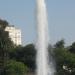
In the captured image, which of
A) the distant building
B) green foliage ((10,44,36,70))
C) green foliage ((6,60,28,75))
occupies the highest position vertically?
the distant building

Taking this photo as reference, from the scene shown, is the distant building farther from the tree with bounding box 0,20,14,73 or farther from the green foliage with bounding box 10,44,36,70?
the green foliage with bounding box 10,44,36,70

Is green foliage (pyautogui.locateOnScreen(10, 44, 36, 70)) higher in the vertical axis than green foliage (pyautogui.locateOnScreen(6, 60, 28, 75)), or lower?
higher

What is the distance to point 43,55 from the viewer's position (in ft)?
91.6

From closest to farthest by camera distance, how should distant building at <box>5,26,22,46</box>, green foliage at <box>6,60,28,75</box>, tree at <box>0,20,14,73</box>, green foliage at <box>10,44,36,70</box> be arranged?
green foliage at <box>6,60,28,75</box> < green foliage at <box>10,44,36,70</box> < tree at <box>0,20,14,73</box> < distant building at <box>5,26,22,46</box>

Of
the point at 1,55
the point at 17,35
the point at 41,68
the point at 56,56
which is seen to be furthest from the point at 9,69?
the point at 17,35

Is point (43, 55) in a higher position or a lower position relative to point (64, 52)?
lower

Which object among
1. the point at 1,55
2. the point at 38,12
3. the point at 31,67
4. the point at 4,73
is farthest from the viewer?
the point at 1,55

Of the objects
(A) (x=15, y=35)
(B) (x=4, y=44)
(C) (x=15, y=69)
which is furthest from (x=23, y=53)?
(A) (x=15, y=35)

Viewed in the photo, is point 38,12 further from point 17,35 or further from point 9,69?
point 17,35

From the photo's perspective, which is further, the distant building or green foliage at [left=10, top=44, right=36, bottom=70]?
the distant building

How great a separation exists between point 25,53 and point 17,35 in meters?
48.3

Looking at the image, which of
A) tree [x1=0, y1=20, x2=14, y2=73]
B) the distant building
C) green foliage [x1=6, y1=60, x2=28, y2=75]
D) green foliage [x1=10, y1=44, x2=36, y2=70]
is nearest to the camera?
green foliage [x1=6, y1=60, x2=28, y2=75]

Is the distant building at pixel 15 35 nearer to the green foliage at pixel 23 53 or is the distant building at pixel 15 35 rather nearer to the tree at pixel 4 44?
the tree at pixel 4 44

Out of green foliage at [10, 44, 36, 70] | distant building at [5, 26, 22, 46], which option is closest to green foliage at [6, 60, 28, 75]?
green foliage at [10, 44, 36, 70]
